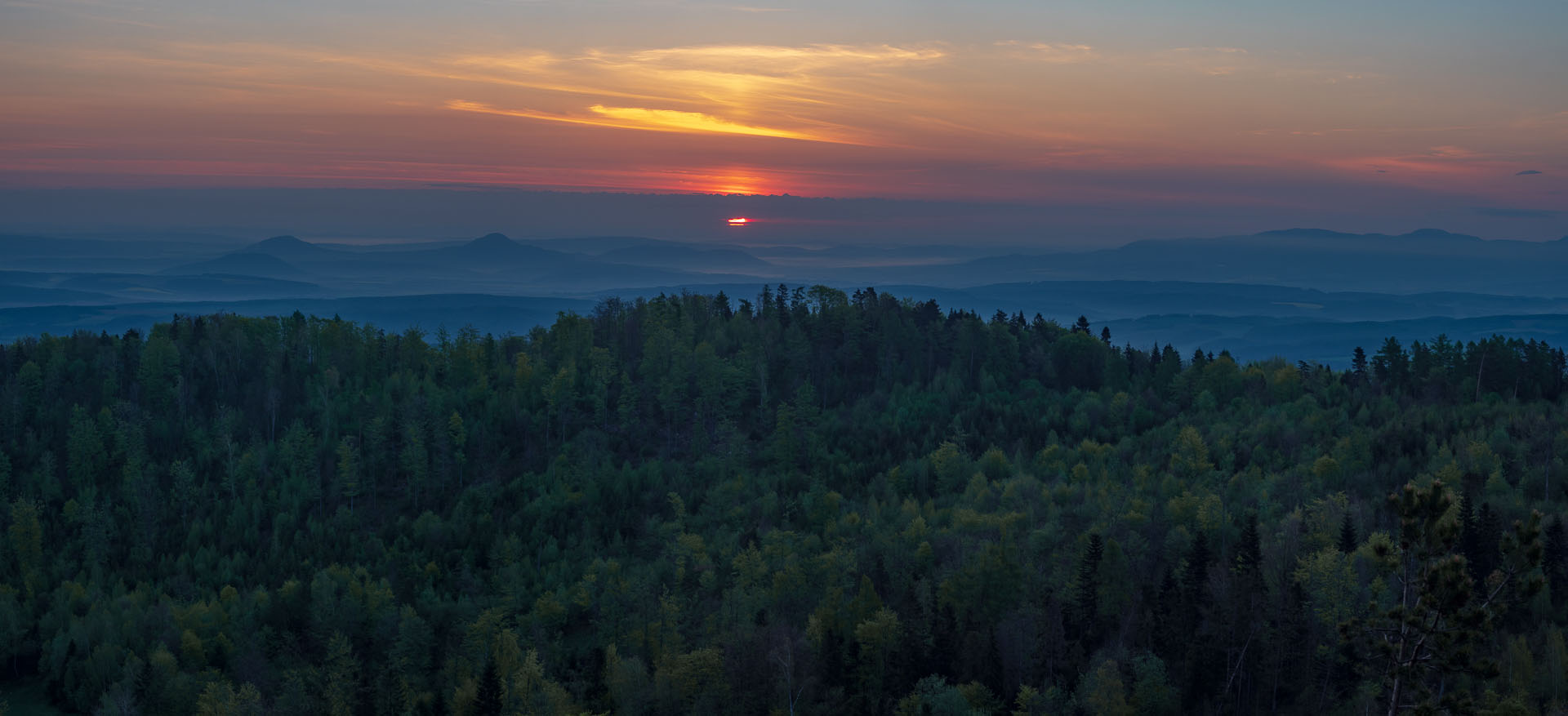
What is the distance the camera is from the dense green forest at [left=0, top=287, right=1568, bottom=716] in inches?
2168

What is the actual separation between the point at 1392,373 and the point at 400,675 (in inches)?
4509

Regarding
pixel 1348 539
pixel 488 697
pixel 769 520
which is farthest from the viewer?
pixel 769 520

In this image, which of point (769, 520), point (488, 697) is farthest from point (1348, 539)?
point (488, 697)

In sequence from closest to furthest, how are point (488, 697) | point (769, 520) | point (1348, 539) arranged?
point (488, 697) < point (1348, 539) < point (769, 520)

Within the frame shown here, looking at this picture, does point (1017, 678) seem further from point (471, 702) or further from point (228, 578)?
point (228, 578)

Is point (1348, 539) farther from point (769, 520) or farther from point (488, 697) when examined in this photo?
point (488, 697)

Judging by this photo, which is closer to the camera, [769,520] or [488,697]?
[488,697]

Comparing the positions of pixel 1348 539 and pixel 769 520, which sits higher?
pixel 1348 539

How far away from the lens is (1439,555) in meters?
23.1

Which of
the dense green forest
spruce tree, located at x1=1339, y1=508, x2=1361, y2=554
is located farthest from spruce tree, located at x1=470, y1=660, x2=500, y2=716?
spruce tree, located at x1=1339, y1=508, x2=1361, y2=554

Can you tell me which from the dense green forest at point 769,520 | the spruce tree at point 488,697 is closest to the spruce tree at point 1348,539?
the dense green forest at point 769,520

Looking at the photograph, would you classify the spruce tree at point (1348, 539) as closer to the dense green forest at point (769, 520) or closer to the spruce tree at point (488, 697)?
the dense green forest at point (769, 520)

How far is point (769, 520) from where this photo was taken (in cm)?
9244

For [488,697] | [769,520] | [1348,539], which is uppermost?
[1348,539]
